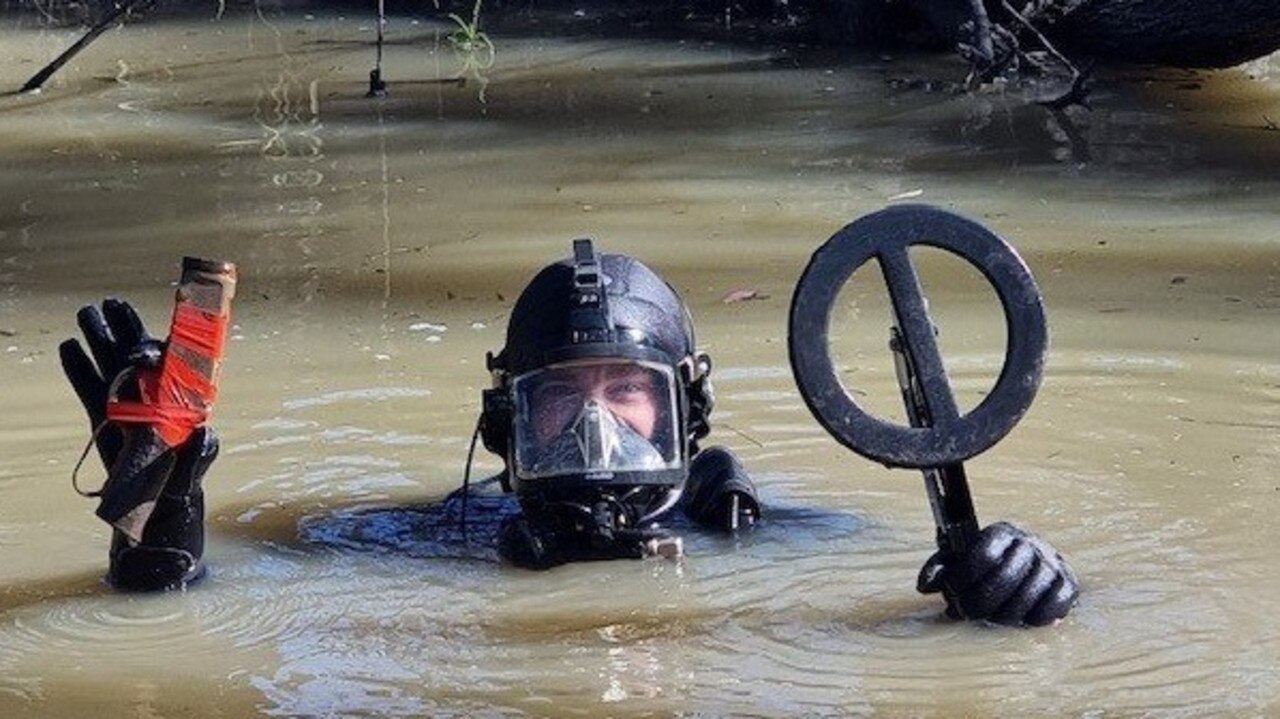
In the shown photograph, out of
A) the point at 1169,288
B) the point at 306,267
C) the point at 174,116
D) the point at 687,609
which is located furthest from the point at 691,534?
the point at 174,116

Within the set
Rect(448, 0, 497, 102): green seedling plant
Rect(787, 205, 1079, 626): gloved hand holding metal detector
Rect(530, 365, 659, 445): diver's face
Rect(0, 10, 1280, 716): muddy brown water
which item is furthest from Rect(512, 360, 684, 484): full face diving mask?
Rect(448, 0, 497, 102): green seedling plant

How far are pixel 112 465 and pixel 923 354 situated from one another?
1.85m

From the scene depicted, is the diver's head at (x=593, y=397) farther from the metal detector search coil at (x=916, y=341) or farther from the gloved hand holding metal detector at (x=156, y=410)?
the gloved hand holding metal detector at (x=156, y=410)

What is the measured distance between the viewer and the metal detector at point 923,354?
5195 millimetres

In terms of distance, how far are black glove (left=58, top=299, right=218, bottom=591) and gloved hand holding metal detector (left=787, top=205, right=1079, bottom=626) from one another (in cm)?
140

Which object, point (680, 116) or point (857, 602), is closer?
point (857, 602)

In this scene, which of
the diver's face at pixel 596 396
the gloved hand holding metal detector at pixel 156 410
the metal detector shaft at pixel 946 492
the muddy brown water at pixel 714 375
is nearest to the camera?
the muddy brown water at pixel 714 375

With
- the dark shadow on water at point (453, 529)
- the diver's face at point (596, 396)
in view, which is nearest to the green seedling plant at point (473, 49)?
Answer: the dark shadow on water at point (453, 529)

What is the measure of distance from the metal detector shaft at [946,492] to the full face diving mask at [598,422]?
0.61 meters

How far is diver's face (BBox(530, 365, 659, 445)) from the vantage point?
18.6 feet

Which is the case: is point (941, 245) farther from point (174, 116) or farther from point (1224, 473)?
point (174, 116)

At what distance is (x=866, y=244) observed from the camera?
5.27m

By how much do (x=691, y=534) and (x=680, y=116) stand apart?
7250 millimetres

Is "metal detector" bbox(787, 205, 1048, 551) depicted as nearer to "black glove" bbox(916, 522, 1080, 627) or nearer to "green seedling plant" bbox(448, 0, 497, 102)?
"black glove" bbox(916, 522, 1080, 627)
